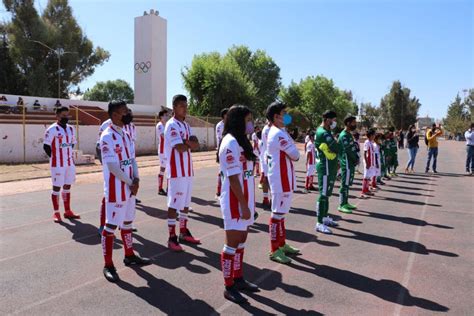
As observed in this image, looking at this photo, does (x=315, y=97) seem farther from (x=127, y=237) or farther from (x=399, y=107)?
(x=127, y=237)

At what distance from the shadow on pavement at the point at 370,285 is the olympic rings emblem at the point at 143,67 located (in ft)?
129

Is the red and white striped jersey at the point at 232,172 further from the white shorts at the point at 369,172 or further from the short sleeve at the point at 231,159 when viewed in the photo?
the white shorts at the point at 369,172

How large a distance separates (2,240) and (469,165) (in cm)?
1757

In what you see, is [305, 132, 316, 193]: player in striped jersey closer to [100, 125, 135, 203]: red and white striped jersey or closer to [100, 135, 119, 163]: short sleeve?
[100, 125, 135, 203]: red and white striped jersey

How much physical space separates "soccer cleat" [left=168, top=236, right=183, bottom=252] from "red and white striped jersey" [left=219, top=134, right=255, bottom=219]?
2.00m

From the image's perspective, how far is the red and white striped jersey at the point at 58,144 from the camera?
7.68 m

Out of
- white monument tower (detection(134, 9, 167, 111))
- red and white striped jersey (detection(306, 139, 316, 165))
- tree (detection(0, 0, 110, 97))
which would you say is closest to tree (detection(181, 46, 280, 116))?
white monument tower (detection(134, 9, 167, 111))

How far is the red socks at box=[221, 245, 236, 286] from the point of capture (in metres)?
4.18

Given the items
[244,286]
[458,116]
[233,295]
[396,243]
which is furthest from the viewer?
[458,116]

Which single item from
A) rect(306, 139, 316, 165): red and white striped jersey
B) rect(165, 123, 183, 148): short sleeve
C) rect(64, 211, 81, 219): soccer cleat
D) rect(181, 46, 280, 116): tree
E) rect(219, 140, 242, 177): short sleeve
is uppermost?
rect(181, 46, 280, 116): tree

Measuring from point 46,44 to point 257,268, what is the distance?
4523 cm

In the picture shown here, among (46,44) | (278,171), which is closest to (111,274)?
(278,171)

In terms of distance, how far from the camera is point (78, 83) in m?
49.8

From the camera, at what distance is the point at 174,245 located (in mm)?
5895
